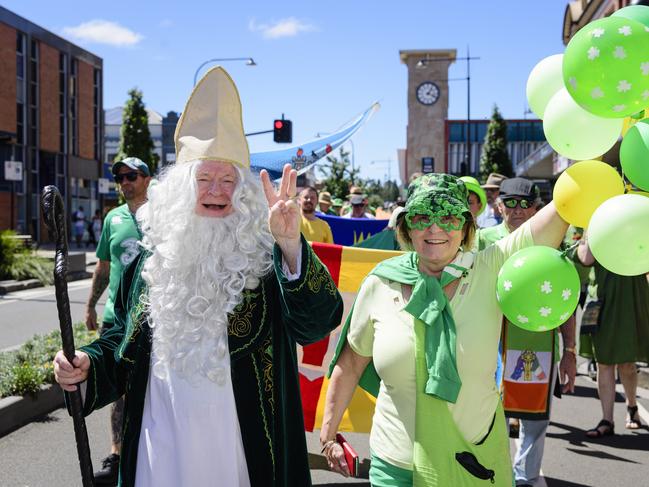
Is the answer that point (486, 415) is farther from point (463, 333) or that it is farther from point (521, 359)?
point (521, 359)

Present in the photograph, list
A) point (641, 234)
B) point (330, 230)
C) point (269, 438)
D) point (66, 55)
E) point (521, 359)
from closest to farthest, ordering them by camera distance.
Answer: point (641, 234), point (269, 438), point (521, 359), point (330, 230), point (66, 55)

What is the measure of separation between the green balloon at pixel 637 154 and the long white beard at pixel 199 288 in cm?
132

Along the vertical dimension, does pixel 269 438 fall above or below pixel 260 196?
below

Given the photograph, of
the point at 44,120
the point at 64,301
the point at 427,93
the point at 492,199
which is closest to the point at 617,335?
the point at 492,199

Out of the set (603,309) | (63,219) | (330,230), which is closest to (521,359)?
(603,309)

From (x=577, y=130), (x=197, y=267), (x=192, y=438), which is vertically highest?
(x=577, y=130)

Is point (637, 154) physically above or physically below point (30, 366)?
above

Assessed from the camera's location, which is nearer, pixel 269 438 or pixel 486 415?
pixel 269 438

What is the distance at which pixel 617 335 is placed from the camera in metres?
6.17

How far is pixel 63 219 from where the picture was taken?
108 inches

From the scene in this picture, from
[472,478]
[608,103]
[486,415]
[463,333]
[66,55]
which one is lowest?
[472,478]

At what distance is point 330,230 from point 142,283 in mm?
5803

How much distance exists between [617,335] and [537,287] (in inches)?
155

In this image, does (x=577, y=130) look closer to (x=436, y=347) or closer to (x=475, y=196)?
(x=436, y=347)
